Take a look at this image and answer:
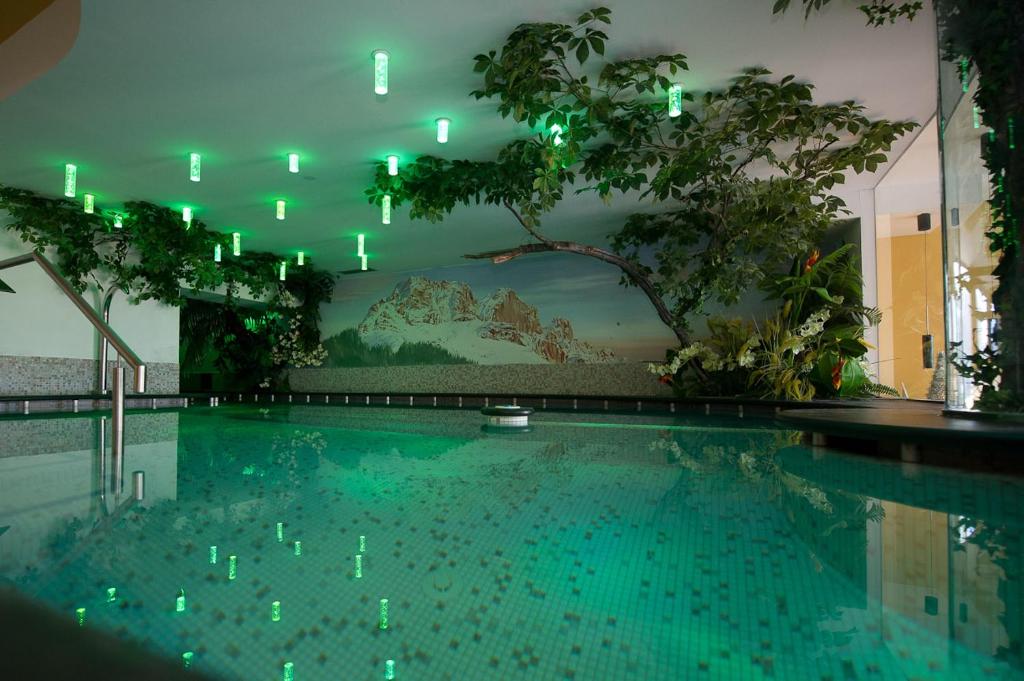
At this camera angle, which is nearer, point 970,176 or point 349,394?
point 970,176

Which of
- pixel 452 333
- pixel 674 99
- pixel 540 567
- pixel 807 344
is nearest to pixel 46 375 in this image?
pixel 452 333

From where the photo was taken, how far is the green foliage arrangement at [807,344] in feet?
22.9

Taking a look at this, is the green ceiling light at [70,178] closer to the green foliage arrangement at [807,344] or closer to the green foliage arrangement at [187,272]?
the green foliage arrangement at [187,272]

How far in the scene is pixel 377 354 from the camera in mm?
12992

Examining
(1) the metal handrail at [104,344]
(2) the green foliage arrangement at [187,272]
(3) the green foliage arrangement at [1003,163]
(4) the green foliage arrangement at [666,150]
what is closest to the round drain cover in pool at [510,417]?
(4) the green foliage arrangement at [666,150]

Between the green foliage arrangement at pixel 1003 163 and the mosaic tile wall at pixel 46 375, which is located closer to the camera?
the green foliage arrangement at pixel 1003 163

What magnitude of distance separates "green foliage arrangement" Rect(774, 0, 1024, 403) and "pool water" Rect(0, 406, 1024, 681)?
63 centimetres

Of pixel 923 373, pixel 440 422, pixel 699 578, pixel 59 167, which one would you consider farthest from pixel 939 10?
pixel 59 167

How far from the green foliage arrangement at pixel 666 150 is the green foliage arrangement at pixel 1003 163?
1762 mm

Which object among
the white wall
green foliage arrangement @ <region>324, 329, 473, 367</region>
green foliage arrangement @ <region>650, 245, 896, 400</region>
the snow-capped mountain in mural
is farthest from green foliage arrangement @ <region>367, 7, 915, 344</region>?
the white wall

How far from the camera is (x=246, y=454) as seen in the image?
163 inches

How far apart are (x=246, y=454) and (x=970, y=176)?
4814 mm

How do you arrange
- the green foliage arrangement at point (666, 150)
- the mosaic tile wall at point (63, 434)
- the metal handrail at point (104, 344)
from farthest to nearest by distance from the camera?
1. the metal handrail at point (104, 344)
2. the green foliage arrangement at point (666, 150)
3. the mosaic tile wall at point (63, 434)

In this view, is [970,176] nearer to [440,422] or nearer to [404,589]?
[404,589]
